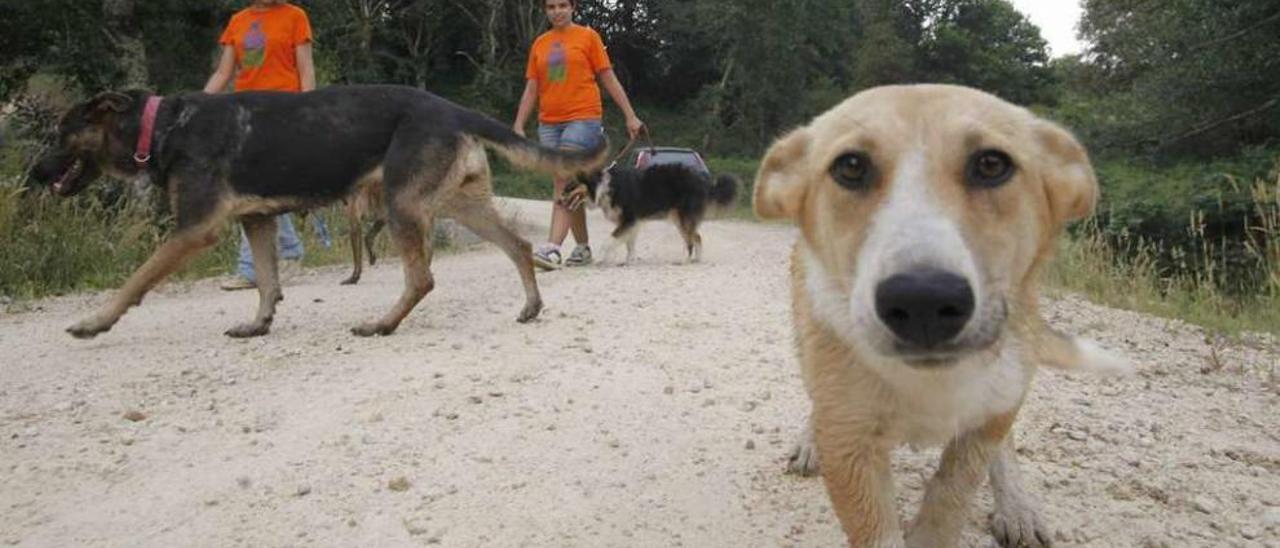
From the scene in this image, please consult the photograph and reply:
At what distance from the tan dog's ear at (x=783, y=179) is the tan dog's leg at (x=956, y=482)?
79cm

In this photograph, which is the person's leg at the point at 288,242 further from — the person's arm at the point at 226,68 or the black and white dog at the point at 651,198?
the black and white dog at the point at 651,198

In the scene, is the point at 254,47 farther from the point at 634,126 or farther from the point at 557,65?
the point at 634,126

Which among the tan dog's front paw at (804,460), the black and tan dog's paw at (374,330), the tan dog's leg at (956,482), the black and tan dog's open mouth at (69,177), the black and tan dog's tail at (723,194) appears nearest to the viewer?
the tan dog's leg at (956,482)

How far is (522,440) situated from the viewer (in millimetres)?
3693

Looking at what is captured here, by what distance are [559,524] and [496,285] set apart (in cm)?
496

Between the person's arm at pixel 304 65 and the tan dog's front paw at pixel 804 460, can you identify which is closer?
the tan dog's front paw at pixel 804 460

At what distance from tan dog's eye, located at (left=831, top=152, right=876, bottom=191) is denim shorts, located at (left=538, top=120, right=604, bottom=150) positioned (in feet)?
20.4

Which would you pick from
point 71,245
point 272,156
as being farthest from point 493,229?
point 71,245

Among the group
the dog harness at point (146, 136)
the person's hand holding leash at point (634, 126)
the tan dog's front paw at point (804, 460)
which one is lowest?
the tan dog's front paw at point (804, 460)

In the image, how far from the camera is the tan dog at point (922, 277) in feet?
7.03

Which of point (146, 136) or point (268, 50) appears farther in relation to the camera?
point (268, 50)

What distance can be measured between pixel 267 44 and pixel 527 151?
2.51 metres

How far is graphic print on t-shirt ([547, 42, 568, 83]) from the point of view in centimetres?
870

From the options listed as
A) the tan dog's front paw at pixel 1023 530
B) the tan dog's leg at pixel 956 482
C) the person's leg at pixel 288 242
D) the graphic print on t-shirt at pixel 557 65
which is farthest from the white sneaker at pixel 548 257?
the tan dog's leg at pixel 956 482
